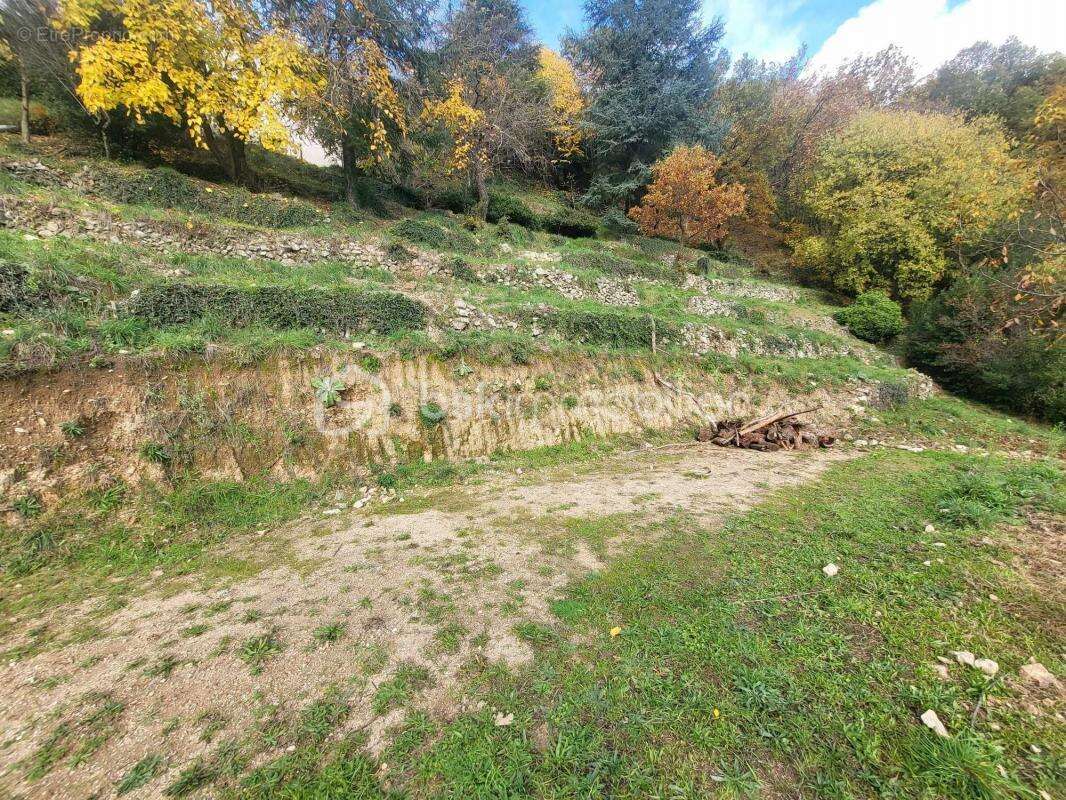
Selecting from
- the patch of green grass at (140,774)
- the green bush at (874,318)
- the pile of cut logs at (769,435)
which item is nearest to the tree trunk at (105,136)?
the patch of green grass at (140,774)

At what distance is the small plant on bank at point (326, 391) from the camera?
7.07 meters

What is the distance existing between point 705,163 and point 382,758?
77.4 ft

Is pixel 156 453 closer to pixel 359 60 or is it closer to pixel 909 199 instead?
pixel 359 60

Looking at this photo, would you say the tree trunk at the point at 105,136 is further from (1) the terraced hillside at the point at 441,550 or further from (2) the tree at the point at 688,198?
(2) the tree at the point at 688,198

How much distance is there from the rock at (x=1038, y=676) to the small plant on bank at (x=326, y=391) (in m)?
8.89

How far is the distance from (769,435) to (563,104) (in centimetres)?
2647

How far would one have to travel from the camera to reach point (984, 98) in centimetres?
2656

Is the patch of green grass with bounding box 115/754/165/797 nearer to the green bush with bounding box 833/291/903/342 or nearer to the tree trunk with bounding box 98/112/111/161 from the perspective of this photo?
the tree trunk with bounding box 98/112/111/161

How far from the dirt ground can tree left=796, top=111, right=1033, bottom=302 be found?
67.3 ft

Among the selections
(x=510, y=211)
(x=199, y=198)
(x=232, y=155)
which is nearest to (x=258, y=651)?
(x=199, y=198)

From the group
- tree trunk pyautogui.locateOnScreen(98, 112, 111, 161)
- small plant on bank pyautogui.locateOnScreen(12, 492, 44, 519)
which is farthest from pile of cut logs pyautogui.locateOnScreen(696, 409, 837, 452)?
tree trunk pyautogui.locateOnScreen(98, 112, 111, 161)

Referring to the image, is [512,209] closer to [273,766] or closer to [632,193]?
[632,193]

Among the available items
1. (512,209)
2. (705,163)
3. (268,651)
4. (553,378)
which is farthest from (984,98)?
(268,651)

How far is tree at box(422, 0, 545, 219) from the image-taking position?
52.4ft
